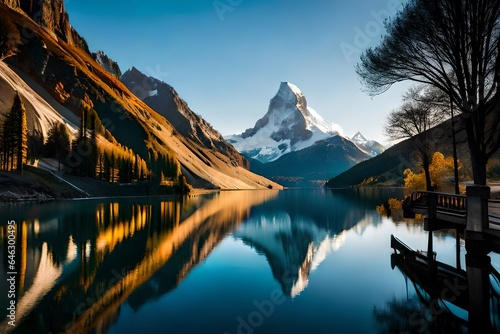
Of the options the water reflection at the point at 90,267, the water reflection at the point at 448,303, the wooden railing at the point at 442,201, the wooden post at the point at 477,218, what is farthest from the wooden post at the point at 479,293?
the water reflection at the point at 90,267

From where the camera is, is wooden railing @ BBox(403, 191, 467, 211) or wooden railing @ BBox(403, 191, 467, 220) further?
wooden railing @ BBox(403, 191, 467, 211)

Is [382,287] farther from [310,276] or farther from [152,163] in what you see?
[152,163]

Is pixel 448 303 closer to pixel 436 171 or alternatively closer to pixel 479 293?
pixel 479 293

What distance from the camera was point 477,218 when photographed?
15.6 m

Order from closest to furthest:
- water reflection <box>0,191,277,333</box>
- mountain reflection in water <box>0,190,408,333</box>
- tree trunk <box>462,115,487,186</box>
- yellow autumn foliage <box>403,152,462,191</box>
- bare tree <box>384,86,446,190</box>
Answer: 1. water reflection <box>0,191,277,333</box>
2. mountain reflection in water <box>0,190,408,333</box>
3. tree trunk <box>462,115,487,186</box>
4. bare tree <box>384,86,446,190</box>
5. yellow autumn foliage <box>403,152,462,191</box>

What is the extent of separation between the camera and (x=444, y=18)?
20625 mm

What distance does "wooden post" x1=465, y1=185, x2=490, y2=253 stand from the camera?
609 inches

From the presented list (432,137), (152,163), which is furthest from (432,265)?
(152,163)

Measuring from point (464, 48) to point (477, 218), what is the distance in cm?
1080

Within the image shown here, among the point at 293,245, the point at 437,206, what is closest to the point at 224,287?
the point at 437,206

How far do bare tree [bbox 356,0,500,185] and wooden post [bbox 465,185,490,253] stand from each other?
631 centimetres

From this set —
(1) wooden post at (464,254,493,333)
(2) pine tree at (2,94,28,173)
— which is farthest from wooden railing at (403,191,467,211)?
(2) pine tree at (2,94,28,173)

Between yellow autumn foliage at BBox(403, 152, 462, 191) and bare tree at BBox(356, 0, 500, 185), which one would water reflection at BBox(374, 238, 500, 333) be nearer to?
bare tree at BBox(356, 0, 500, 185)

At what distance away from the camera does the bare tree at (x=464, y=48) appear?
1992cm
